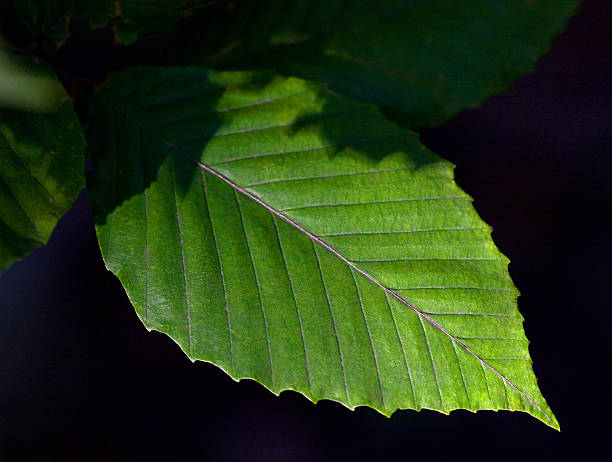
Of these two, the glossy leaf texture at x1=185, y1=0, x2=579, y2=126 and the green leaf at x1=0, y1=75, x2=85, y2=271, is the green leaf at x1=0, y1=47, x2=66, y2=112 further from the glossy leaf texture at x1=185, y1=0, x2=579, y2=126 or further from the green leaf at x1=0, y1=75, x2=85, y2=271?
the glossy leaf texture at x1=185, y1=0, x2=579, y2=126

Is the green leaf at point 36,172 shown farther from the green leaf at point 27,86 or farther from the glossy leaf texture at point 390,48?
the glossy leaf texture at point 390,48

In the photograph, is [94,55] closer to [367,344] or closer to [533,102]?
[367,344]

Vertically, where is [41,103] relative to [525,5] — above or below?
below

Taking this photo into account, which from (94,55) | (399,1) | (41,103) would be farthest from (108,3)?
(94,55)

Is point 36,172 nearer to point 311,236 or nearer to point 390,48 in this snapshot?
point 311,236

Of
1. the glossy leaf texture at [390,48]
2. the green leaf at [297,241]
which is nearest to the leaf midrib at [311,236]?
the green leaf at [297,241]

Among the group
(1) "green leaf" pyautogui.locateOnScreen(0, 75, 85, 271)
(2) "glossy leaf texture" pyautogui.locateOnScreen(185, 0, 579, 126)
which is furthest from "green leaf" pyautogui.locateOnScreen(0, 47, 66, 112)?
Answer: (2) "glossy leaf texture" pyautogui.locateOnScreen(185, 0, 579, 126)

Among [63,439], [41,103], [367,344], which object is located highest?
[41,103]
